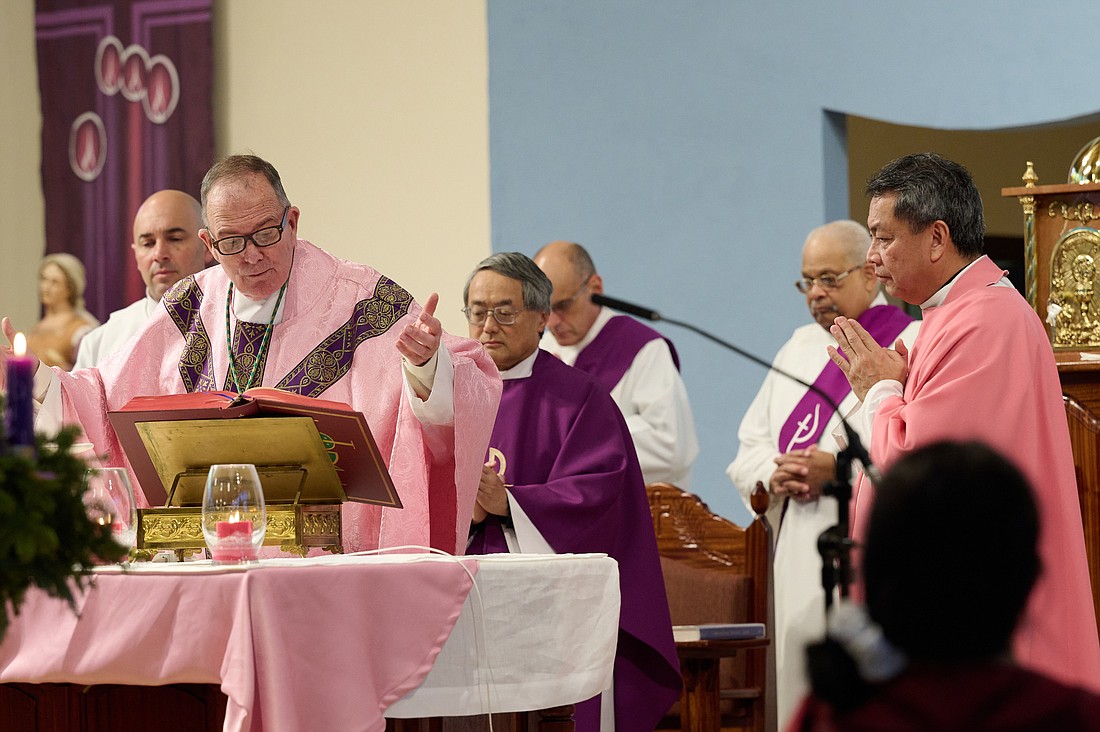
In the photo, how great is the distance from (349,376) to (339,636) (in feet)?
4.30

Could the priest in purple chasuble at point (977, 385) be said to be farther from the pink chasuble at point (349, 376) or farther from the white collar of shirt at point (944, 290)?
the pink chasuble at point (349, 376)

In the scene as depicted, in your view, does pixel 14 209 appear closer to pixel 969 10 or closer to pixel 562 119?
pixel 562 119

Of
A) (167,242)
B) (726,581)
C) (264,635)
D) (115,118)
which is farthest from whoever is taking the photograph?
(115,118)

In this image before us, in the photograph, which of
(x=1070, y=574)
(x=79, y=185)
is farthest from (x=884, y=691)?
(x=79, y=185)

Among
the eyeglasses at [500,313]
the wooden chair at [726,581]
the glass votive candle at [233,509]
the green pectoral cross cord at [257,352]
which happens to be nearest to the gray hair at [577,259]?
the wooden chair at [726,581]

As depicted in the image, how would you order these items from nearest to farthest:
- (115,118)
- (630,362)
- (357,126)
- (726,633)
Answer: (726,633) < (630,362) < (357,126) < (115,118)

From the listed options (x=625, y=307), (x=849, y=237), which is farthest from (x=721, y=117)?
(x=625, y=307)

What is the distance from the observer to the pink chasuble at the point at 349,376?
12.6 ft

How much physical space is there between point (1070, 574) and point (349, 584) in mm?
1636

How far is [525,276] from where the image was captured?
4871 millimetres

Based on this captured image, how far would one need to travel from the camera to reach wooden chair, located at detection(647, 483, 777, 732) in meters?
5.04

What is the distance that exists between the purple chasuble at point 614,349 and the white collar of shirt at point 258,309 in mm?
2491

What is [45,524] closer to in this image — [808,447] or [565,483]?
[565,483]

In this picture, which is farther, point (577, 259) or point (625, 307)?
point (577, 259)
